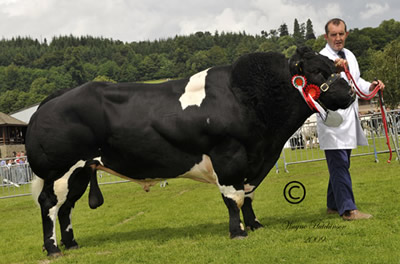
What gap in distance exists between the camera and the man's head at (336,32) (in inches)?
267

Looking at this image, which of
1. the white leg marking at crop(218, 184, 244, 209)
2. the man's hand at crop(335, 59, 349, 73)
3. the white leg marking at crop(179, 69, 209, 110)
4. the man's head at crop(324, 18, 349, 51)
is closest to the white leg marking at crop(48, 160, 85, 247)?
the white leg marking at crop(179, 69, 209, 110)

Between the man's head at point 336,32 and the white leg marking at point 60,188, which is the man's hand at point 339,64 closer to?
the man's head at point 336,32

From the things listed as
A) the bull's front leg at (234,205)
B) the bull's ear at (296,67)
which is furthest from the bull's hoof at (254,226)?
the bull's ear at (296,67)

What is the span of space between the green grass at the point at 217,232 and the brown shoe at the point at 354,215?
0.37 ft

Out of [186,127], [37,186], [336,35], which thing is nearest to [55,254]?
[37,186]

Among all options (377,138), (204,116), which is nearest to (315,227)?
(204,116)

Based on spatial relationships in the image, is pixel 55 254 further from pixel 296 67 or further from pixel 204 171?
pixel 296 67

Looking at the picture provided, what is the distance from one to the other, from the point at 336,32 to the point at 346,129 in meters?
1.47

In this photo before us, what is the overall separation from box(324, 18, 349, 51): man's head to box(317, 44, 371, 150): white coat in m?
0.11

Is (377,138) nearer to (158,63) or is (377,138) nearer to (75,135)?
(75,135)

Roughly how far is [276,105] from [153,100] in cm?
167

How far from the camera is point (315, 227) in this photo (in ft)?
19.8

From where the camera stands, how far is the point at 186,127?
5930mm

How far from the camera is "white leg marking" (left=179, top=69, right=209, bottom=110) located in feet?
19.7
